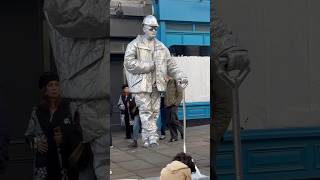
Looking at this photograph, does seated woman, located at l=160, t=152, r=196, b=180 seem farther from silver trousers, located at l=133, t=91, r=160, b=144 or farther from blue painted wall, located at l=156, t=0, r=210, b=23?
blue painted wall, located at l=156, t=0, r=210, b=23

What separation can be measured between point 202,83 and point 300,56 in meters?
0.71

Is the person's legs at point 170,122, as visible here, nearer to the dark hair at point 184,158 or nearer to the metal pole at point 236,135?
the dark hair at point 184,158

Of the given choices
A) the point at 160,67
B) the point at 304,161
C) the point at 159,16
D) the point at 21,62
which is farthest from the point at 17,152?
the point at 304,161

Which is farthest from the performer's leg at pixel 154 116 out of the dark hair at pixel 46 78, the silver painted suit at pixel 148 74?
the dark hair at pixel 46 78

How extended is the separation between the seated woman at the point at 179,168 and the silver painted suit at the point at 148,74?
0.20 m

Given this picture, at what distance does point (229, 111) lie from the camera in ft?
9.01

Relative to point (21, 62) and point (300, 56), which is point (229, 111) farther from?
point (21, 62)

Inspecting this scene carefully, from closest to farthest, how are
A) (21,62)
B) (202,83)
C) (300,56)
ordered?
(21,62) → (202,83) → (300,56)

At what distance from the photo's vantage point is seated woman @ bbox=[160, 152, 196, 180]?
2.61m

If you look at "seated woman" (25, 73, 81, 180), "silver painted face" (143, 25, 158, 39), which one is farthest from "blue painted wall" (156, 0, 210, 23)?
"seated woman" (25, 73, 81, 180)

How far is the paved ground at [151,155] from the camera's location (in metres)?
2.54

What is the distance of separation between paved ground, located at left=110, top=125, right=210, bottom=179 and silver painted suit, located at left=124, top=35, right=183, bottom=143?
109 millimetres

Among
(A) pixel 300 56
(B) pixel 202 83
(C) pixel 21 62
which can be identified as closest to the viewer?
(C) pixel 21 62

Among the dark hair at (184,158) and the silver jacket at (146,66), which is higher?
the silver jacket at (146,66)
